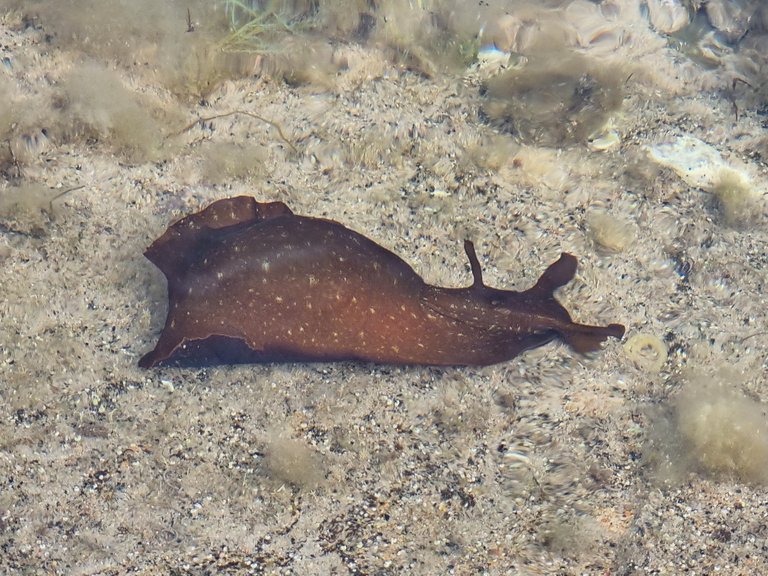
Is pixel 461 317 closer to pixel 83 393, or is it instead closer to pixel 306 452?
pixel 306 452

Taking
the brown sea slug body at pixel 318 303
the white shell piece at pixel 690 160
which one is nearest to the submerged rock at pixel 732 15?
the white shell piece at pixel 690 160

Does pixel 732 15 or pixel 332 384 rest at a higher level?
pixel 732 15

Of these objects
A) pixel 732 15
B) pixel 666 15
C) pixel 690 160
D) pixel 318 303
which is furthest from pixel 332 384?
pixel 732 15

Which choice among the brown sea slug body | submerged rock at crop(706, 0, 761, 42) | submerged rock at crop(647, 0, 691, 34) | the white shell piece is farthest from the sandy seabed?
submerged rock at crop(706, 0, 761, 42)

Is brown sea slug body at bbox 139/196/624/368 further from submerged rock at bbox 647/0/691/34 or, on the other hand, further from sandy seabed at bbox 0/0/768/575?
submerged rock at bbox 647/0/691/34

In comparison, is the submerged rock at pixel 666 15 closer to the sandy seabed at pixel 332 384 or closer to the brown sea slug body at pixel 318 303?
the sandy seabed at pixel 332 384

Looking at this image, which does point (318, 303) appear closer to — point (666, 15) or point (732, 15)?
point (666, 15)

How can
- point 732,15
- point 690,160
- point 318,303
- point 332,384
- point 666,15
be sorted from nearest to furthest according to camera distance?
1. point 318,303
2. point 332,384
3. point 690,160
4. point 666,15
5. point 732,15
